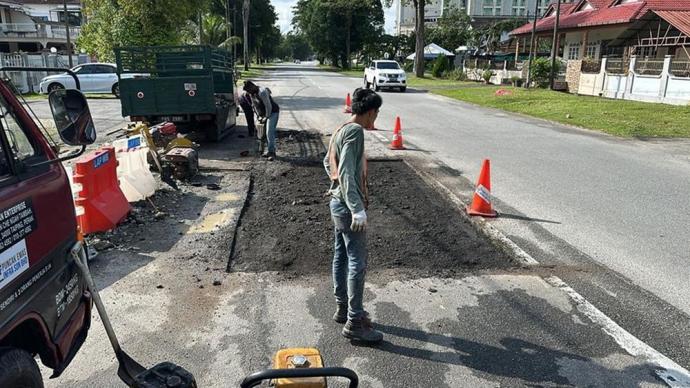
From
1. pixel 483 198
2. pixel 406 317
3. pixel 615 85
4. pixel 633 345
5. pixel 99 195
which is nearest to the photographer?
pixel 633 345

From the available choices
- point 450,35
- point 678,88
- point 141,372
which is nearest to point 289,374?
point 141,372

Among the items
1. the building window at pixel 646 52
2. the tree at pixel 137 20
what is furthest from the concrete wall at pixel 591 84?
the tree at pixel 137 20

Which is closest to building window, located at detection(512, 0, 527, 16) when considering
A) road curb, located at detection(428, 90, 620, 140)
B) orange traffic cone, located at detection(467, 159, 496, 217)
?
road curb, located at detection(428, 90, 620, 140)

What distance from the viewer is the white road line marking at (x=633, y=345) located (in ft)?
11.6

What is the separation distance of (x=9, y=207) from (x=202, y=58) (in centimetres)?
1012

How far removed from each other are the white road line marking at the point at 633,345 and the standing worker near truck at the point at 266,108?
283 inches

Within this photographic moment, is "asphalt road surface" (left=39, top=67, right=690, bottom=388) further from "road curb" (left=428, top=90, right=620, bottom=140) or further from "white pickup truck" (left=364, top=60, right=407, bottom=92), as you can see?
"white pickup truck" (left=364, top=60, right=407, bottom=92)

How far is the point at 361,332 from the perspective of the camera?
12.9ft

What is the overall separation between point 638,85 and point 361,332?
2418 cm

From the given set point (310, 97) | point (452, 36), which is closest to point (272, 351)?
point (310, 97)

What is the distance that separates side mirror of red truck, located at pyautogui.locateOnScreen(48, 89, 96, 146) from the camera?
261 cm

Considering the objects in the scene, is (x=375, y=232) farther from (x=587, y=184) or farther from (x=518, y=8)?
(x=518, y=8)

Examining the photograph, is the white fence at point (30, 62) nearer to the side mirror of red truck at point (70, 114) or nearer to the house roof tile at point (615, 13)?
the side mirror of red truck at point (70, 114)

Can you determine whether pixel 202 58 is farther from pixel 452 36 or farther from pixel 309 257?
pixel 452 36
